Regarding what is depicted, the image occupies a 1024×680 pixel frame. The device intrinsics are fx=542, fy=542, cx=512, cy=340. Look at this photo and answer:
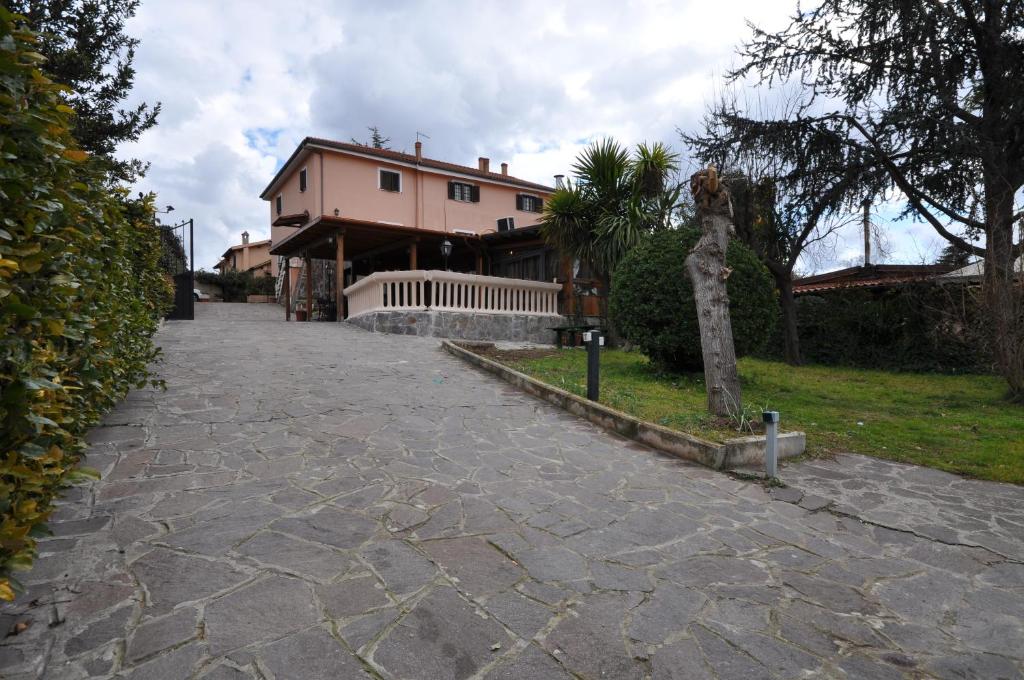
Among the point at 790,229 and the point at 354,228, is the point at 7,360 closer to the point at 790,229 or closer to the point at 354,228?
the point at 790,229

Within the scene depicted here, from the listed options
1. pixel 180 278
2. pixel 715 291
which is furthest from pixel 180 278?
pixel 715 291

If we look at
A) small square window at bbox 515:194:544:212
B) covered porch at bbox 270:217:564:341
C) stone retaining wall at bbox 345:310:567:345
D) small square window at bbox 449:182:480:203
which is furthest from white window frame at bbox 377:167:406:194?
stone retaining wall at bbox 345:310:567:345

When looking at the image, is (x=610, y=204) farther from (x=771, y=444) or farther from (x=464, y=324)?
(x=771, y=444)

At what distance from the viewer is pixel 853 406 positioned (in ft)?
25.7

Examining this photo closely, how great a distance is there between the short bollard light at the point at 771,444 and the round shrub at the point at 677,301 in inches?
156

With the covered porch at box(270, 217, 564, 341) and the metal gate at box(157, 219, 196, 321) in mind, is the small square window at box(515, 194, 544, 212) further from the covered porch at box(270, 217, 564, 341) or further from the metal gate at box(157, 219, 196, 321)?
the metal gate at box(157, 219, 196, 321)

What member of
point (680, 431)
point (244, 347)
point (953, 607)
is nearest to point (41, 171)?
point (953, 607)

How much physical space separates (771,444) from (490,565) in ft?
9.30

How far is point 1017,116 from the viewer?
9.35 metres

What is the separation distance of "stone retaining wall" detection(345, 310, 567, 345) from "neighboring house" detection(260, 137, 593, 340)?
19cm

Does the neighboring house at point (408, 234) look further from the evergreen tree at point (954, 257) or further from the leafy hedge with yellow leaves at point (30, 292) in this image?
the leafy hedge with yellow leaves at point (30, 292)

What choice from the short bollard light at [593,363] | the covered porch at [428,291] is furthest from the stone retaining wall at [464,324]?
the short bollard light at [593,363]

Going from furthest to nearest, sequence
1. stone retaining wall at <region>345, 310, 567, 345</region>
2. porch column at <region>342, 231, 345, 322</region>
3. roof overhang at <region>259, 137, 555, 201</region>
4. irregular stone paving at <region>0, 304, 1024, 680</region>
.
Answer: roof overhang at <region>259, 137, 555, 201</region>, porch column at <region>342, 231, 345, 322</region>, stone retaining wall at <region>345, 310, 567, 345</region>, irregular stone paving at <region>0, 304, 1024, 680</region>

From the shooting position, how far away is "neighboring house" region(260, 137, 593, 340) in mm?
14672
